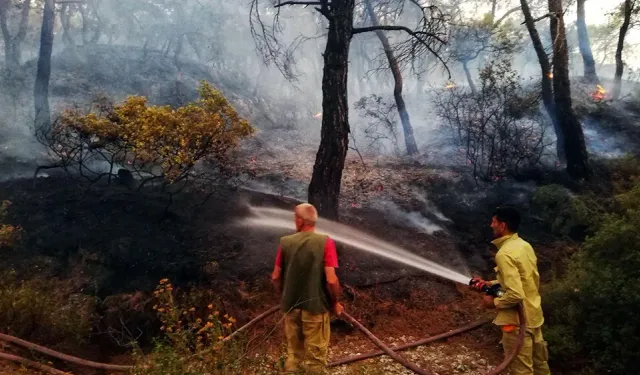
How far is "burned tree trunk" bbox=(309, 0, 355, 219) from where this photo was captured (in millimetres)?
7230

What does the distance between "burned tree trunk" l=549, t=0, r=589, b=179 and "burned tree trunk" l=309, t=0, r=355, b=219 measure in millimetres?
5605

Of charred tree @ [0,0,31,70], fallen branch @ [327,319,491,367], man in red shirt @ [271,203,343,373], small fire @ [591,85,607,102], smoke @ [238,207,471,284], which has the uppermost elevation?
charred tree @ [0,0,31,70]

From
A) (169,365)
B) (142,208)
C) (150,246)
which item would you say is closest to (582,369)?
(169,365)

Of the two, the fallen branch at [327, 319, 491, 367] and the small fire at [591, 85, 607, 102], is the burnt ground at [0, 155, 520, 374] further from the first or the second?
the small fire at [591, 85, 607, 102]

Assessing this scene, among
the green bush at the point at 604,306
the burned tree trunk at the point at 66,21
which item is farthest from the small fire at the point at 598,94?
the burned tree trunk at the point at 66,21

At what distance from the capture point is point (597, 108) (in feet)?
46.6

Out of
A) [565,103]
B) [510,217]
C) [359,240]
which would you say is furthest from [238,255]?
[565,103]

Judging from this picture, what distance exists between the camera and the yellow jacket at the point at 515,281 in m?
3.51

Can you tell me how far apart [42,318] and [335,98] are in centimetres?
532

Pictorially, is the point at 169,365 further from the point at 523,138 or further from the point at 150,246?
the point at 523,138

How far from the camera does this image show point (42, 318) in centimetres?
479

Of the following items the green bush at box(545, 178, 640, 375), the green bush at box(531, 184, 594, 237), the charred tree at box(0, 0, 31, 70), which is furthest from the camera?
the charred tree at box(0, 0, 31, 70)

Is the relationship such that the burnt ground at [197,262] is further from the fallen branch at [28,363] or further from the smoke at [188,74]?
the smoke at [188,74]

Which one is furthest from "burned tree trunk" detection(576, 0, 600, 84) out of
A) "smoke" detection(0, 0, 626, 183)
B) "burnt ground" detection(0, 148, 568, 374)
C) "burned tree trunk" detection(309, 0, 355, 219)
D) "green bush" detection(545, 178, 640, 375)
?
"green bush" detection(545, 178, 640, 375)
